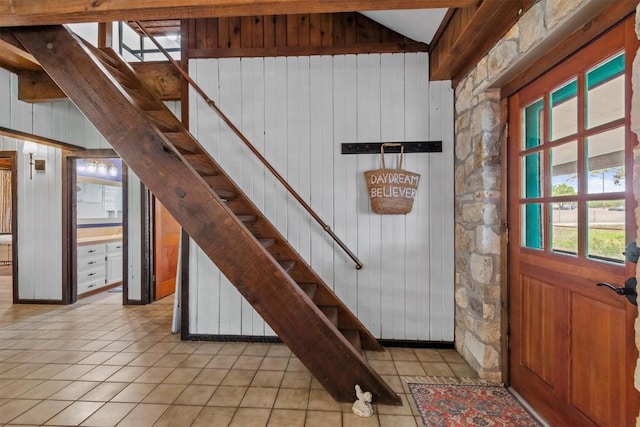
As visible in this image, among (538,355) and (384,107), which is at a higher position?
(384,107)

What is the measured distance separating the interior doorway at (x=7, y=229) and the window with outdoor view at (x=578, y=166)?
5783 mm

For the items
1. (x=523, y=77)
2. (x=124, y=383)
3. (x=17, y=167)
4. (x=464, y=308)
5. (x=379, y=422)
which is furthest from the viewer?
(x=17, y=167)

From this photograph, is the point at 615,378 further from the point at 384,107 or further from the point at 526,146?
the point at 384,107

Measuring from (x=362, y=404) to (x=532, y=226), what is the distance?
149 cm

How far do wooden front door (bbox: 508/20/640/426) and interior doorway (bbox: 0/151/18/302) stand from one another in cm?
573

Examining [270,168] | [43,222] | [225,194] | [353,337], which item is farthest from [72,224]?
[353,337]

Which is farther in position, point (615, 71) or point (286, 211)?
point (286, 211)

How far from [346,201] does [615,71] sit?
184 cm


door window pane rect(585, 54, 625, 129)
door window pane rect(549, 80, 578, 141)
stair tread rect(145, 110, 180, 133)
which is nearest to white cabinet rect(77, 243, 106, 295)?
stair tread rect(145, 110, 180, 133)

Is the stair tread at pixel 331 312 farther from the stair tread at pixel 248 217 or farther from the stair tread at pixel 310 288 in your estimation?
the stair tread at pixel 248 217

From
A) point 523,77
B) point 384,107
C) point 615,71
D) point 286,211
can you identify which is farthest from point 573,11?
point 286,211

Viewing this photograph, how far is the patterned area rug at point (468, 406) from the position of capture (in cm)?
175

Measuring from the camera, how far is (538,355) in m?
1.82

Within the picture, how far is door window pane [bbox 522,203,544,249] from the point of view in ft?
6.04
